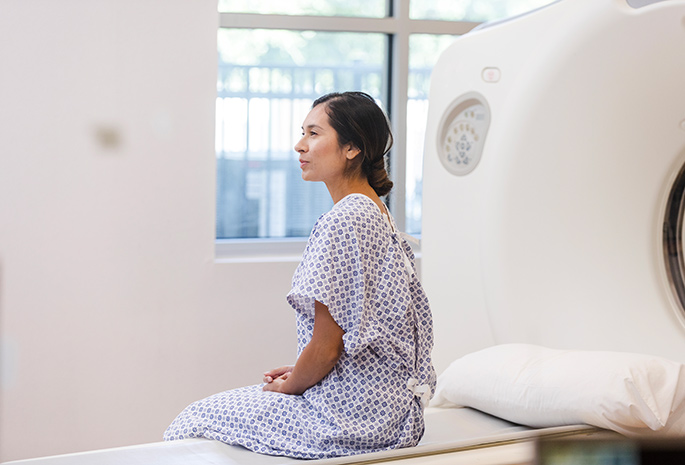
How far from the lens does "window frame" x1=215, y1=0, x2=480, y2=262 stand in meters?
2.69

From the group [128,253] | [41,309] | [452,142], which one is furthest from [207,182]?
[452,142]

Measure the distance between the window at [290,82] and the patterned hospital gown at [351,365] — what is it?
1.40m

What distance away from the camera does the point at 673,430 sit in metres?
1.53

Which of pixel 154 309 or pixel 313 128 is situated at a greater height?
pixel 313 128

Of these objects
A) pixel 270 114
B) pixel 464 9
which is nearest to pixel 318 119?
pixel 270 114

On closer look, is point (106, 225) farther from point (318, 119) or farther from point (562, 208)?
point (562, 208)

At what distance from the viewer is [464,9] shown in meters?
3.00

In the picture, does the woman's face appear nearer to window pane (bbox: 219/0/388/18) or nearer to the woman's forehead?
the woman's forehead

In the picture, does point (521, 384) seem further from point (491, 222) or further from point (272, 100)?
point (272, 100)

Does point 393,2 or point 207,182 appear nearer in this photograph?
point 207,182

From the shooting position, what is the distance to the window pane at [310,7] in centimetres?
271

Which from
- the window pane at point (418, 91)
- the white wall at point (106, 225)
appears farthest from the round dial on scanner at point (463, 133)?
the window pane at point (418, 91)

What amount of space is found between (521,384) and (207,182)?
4.20ft

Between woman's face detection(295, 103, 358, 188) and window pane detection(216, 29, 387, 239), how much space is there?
4.35 ft
